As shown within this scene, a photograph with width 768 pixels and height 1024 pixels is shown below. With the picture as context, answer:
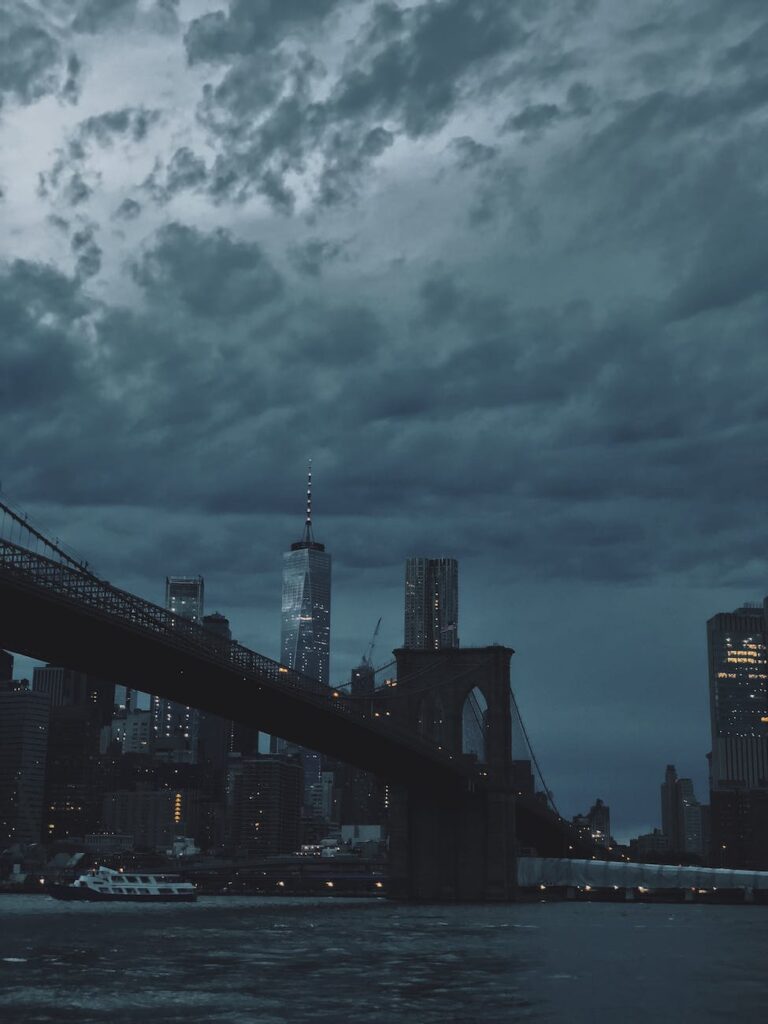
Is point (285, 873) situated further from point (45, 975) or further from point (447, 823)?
point (45, 975)

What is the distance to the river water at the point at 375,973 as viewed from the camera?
84.0ft

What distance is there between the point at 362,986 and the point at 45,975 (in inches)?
305

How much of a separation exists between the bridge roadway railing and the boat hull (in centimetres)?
3264

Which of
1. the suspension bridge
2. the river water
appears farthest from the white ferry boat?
the river water

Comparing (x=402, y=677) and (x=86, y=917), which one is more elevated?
(x=402, y=677)

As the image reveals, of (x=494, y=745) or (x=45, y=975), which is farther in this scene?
(x=494, y=745)

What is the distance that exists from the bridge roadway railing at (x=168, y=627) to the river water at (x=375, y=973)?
12713mm

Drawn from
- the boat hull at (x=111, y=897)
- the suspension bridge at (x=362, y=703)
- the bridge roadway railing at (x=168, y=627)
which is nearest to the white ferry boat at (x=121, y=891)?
the boat hull at (x=111, y=897)

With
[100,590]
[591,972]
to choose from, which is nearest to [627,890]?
[100,590]

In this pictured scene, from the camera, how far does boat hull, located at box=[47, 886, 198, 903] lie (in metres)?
102

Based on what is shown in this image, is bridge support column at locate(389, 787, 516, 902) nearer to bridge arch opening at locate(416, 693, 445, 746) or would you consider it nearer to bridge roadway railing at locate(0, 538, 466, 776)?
bridge roadway railing at locate(0, 538, 466, 776)

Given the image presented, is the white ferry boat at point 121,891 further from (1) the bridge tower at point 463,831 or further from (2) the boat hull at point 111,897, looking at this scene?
(1) the bridge tower at point 463,831

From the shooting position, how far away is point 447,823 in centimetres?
9188

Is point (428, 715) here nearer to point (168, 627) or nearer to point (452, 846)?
point (452, 846)
